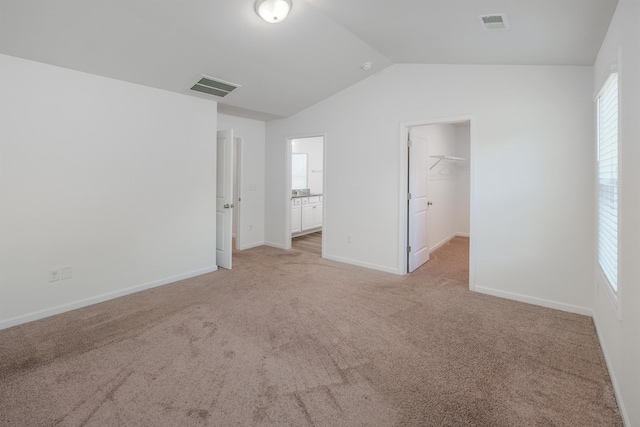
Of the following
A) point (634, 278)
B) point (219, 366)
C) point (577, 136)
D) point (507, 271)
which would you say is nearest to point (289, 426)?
point (219, 366)

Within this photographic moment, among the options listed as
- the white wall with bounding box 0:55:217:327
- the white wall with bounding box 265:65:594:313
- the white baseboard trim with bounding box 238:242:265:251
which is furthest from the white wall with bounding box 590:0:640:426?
the white baseboard trim with bounding box 238:242:265:251

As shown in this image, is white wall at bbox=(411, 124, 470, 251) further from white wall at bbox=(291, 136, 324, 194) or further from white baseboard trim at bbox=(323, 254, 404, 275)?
white wall at bbox=(291, 136, 324, 194)

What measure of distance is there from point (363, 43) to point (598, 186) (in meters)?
2.64

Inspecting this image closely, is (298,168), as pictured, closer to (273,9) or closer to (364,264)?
(364,264)

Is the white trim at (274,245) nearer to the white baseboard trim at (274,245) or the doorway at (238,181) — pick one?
the white baseboard trim at (274,245)

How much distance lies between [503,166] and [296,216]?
423cm

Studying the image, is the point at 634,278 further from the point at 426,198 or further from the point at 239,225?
the point at 239,225

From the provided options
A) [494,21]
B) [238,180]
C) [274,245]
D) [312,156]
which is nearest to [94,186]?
[238,180]

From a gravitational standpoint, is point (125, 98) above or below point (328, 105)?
below

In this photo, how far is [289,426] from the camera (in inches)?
64.8

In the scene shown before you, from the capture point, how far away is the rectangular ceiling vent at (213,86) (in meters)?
3.63

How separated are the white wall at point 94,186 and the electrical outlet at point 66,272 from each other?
0.04m

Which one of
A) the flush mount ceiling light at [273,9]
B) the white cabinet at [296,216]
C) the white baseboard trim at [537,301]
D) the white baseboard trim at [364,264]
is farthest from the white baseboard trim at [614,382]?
the white cabinet at [296,216]

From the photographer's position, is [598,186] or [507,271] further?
[507,271]
